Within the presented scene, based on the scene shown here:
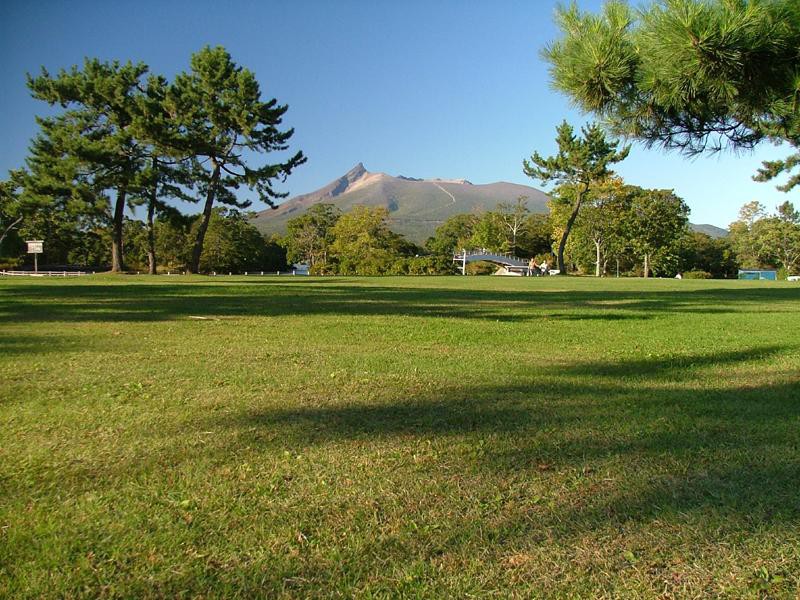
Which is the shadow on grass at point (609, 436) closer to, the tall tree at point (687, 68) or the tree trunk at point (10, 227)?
the tall tree at point (687, 68)

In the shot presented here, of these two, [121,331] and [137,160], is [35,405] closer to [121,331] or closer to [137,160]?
[121,331]

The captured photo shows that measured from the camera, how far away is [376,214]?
74875mm

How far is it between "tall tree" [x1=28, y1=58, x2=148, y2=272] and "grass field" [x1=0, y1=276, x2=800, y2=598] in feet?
109

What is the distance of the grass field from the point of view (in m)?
2.18

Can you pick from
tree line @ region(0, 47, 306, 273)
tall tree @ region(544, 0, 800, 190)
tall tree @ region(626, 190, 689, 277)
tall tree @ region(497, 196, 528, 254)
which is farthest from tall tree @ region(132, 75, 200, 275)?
tall tree @ region(497, 196, 528, 254)

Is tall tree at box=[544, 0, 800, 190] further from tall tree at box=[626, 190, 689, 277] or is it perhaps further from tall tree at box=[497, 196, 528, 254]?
tall tree at box=[497, 196, 528, 254]

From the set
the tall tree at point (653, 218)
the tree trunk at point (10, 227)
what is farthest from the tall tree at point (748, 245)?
the tree trunk at point (10, 227)

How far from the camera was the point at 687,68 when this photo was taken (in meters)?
5.27

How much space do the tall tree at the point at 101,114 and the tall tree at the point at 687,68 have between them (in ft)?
112

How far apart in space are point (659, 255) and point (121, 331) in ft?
208

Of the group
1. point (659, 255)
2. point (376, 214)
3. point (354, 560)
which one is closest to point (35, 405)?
point (354, 560)

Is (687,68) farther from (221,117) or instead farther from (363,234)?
(363,234)

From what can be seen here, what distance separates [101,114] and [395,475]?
133 ft

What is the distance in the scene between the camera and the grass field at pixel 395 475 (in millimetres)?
2180
